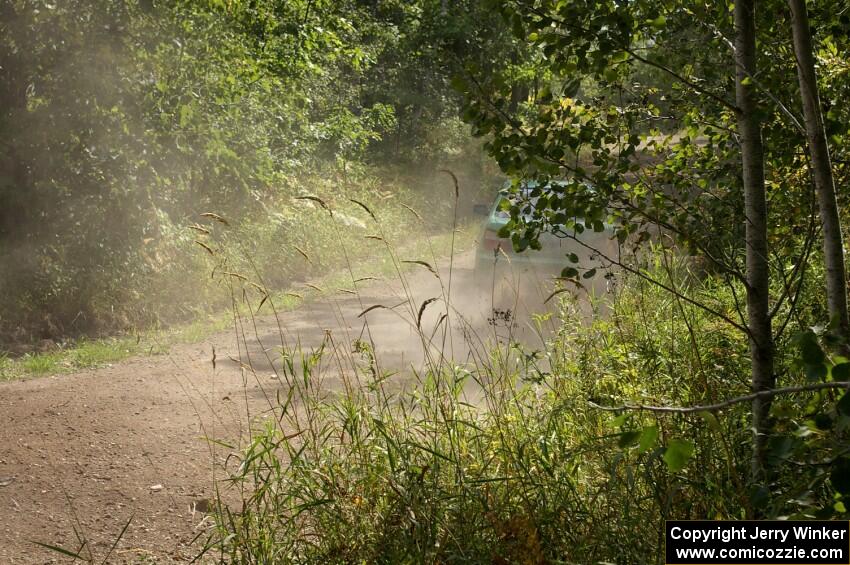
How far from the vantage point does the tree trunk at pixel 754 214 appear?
362 cm

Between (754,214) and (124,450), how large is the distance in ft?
16.2

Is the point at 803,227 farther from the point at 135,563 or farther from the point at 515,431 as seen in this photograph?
the point at 135,563

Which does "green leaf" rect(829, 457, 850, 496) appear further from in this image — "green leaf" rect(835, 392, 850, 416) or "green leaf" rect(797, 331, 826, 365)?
"green leaf" rect(797, 331, 826, 365)

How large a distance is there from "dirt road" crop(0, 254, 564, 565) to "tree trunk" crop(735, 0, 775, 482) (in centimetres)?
256

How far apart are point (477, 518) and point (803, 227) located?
2.77 m

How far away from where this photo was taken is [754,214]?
3.71 meters

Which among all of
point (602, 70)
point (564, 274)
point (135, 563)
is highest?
point (602, 70)

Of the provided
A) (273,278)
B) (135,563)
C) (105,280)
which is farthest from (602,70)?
(273,278)

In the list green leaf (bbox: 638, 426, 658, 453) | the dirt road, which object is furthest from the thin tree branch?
the dirt road

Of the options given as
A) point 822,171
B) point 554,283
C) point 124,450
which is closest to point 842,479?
point 822,171

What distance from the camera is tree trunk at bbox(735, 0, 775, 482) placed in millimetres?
3619

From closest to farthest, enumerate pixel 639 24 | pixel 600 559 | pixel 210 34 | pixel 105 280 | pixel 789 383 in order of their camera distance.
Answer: pixel 600 559 → pixel 639 24 → pixel 789 383 → pixel 105 280 → pixel 210 34

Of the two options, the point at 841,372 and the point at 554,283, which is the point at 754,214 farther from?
the point at 554,283

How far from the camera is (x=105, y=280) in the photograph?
37.4ft
